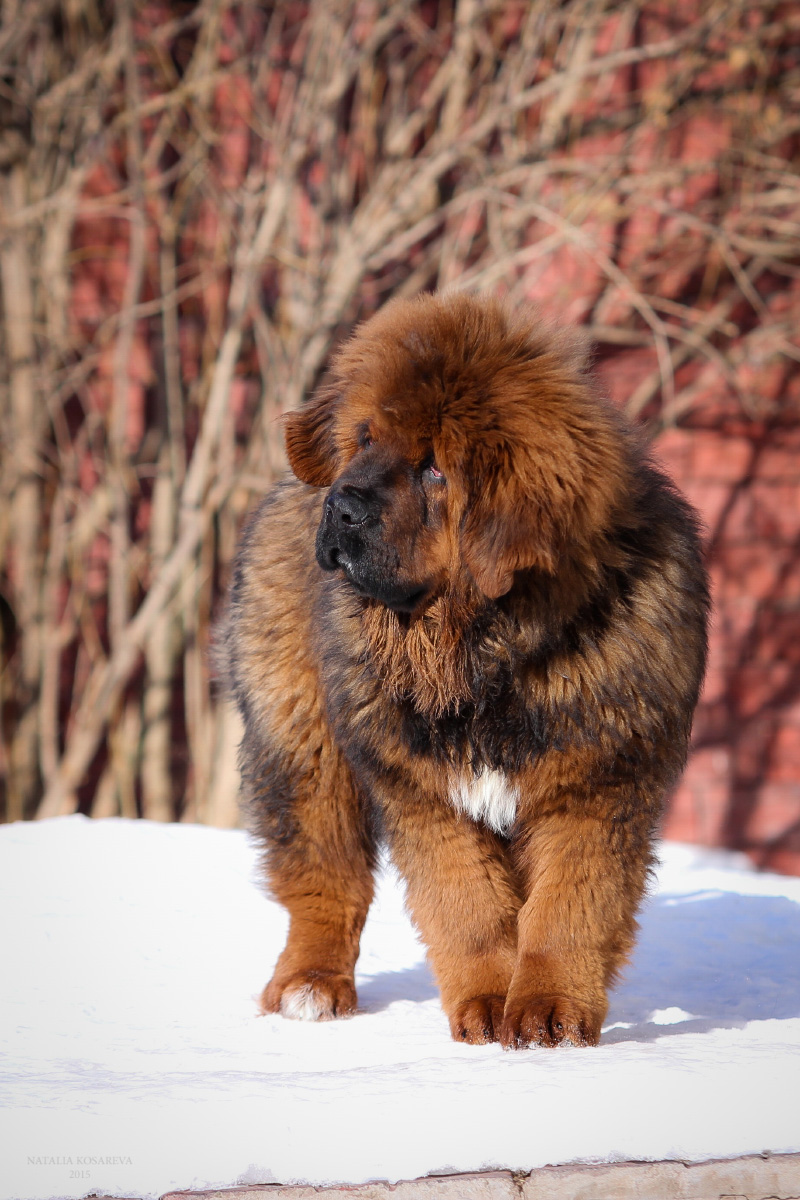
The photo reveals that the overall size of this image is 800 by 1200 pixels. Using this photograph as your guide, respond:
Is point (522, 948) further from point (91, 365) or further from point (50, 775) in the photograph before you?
point (91, 365)

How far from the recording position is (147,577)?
774cm

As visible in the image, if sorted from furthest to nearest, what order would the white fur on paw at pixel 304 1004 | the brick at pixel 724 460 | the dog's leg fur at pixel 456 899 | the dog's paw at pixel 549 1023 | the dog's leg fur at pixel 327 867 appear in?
1. the brick at pixel 724 460
2. the dog's leg fur at pixel 327 867
3. the white fur on paw at pixel 304 1004
4. the dog's leg fur at pixel 456 899
5. the dog's paw at pixel 549 1023

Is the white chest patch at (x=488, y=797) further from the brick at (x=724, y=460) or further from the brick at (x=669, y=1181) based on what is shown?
the brick at (x=724, y=460)

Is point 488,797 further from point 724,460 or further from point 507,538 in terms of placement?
point 724,460

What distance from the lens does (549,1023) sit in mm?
2525

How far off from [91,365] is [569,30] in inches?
142

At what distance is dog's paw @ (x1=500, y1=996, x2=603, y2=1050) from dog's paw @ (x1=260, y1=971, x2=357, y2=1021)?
0.64 m

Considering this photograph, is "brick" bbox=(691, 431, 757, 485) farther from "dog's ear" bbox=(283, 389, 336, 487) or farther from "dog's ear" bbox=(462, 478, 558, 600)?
"dog's ear" bbox=(462, 478, 558, 600)

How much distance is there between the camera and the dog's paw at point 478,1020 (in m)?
2.66

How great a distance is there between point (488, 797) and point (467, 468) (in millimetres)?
768

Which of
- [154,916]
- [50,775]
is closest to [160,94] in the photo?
[50,775]

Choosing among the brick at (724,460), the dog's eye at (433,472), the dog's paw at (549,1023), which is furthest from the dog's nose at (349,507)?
the brick at (724,460)

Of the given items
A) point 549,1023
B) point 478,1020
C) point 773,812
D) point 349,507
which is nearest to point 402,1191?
point 549,1023

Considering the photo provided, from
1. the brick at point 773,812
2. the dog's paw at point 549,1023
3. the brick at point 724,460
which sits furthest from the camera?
the brick at point 724,460
